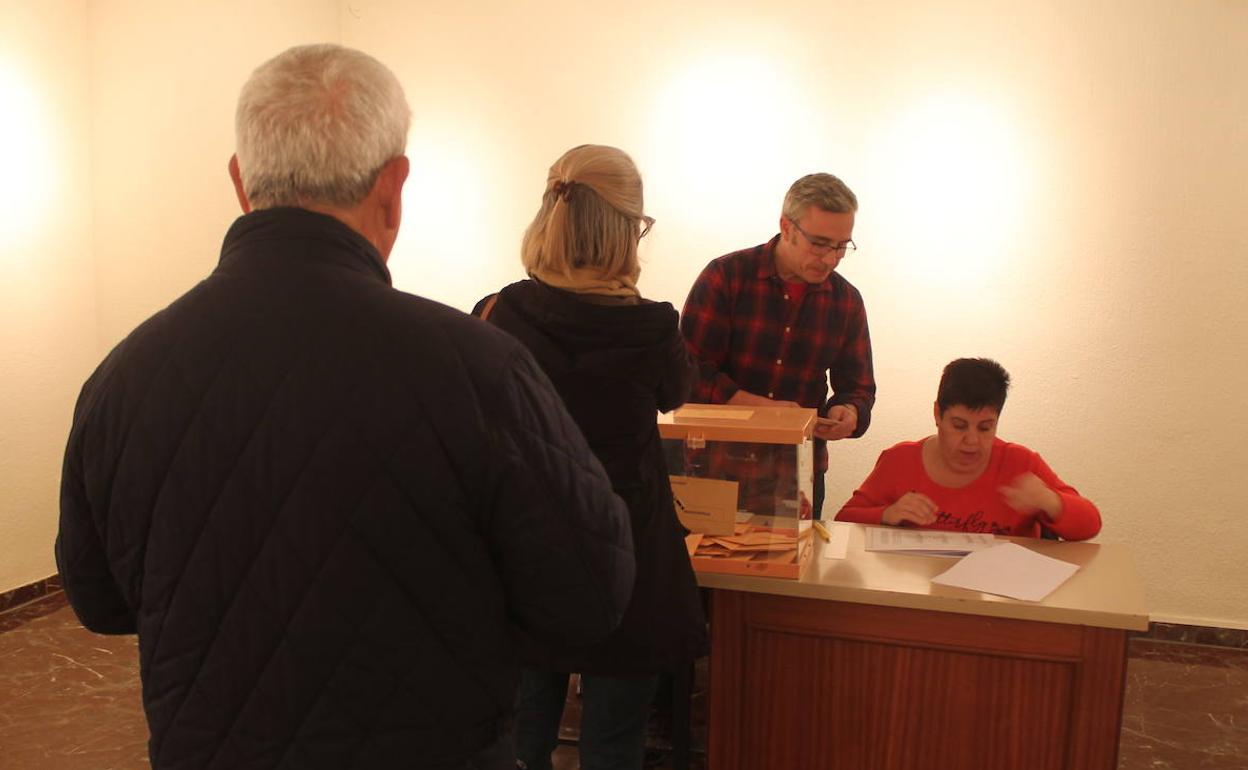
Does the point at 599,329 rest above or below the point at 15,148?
below

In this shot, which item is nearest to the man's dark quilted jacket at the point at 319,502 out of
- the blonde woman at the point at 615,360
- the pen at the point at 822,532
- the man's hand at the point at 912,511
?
the blonde woman at the point at 615,360

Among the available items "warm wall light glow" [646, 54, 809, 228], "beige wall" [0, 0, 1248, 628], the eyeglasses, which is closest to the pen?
the eyeglasses

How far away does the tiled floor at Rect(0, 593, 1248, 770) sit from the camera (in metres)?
2.87

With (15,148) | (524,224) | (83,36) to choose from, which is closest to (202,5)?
(83,36)

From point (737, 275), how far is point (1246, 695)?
2.27 meters

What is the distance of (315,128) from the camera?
3.18 ft

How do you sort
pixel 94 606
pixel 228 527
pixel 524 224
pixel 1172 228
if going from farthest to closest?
pixel 524 224 → pixel 1172 228 → pixel 94 606 → pixel 228 527

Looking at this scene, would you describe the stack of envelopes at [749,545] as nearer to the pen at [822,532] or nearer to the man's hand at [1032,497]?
the pen at [822,532]

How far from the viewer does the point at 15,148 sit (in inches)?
149

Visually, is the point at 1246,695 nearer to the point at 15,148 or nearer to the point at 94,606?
the point at 94,606

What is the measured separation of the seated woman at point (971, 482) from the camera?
2.44 metres

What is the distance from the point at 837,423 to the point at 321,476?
211cm

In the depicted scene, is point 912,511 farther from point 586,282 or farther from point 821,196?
point 586,282

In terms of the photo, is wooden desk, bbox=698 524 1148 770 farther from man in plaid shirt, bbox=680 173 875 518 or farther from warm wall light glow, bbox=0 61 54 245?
warm wall light glow, bbox=0 61 54 245
